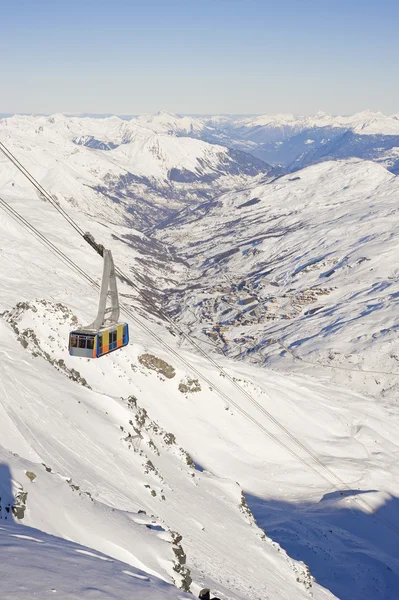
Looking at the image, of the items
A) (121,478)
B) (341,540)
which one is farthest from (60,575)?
(341,540)

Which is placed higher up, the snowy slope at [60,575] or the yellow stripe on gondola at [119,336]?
the yellow stripe on gondola at [119,336]

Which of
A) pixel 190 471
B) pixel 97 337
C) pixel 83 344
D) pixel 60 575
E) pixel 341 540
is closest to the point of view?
pixel 60 575

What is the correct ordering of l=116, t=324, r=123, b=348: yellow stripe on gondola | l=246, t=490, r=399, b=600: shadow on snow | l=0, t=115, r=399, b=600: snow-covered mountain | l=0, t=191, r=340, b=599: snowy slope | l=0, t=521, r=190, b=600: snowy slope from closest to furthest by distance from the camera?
l=0, t=521, r=190, b=600: snowy slope
l=0, t=115, r=399, b=600: snow-covered mountain
l=0, t=191, r=340, b=599: snowy slope
l=116, t=324, r=123, b=348: yellow stripe on gondola
l=246, t=490, r=399, b=600: shadow on snow

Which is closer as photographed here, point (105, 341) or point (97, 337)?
point (97, 337)

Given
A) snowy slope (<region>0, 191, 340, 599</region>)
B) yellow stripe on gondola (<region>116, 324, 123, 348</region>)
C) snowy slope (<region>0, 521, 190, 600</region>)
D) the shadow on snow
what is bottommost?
the shadow on snow

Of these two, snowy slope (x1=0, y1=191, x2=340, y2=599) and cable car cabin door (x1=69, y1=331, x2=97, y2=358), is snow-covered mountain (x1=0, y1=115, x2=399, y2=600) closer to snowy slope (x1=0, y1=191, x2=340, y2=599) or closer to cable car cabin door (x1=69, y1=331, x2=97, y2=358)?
snowy slope (x1=0, y1=191, x2=340, y2=599)

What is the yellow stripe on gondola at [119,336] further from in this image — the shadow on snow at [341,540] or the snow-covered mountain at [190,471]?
the shadow on snow at [341,540]

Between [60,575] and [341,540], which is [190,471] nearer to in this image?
[341,540]

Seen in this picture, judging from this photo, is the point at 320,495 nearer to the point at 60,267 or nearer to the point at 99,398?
the point at 99,398

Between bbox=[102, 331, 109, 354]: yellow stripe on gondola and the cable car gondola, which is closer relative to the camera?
the cable car gondola

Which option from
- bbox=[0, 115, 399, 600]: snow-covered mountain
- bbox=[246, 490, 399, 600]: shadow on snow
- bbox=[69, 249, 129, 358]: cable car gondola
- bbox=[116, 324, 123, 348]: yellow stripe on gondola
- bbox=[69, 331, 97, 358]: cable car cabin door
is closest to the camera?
bbox=[0, 115, 399, 600]: snow-covered mountain

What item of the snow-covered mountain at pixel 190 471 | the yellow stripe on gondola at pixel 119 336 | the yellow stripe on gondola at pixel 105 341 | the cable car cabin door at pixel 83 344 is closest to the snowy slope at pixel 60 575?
the snow-covered mountain at pixel 190 471

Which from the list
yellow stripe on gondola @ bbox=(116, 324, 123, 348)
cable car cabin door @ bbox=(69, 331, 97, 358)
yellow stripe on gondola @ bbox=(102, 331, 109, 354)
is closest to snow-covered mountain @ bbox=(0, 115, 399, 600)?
cable car cabin door @ bbox=(69, 331, 97, 358)
